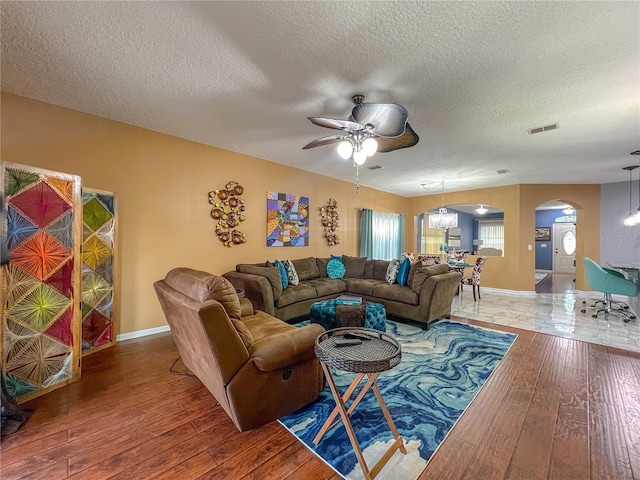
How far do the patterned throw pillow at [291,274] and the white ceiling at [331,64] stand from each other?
204cm

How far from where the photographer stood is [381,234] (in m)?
7.30

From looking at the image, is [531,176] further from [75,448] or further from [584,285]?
[75,448]

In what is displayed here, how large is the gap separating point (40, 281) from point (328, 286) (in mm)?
Answer: 3425

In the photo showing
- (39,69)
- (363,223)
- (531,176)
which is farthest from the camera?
(363,223)

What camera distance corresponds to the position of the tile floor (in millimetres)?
3590

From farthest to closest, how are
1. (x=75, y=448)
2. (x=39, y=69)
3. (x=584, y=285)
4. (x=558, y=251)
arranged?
(x=558, y=251), (x=584, y=285), (x=39, y=69), (x=75, y=448)

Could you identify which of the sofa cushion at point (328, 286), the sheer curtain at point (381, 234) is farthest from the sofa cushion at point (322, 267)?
the sheer curtain at point (381, 234)

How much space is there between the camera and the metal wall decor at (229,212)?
4.11 meters

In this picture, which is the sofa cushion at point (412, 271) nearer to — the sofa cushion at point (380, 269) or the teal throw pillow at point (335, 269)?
the sofa cushion at point (380, 269)

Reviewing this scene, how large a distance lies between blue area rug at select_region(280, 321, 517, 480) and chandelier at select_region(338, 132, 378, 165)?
2.13 meters

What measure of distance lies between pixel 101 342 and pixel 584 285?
30.9 feet

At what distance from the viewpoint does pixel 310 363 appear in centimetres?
196

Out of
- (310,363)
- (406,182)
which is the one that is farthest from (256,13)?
(406,182)

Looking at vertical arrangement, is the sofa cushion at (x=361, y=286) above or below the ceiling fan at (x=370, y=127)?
below
